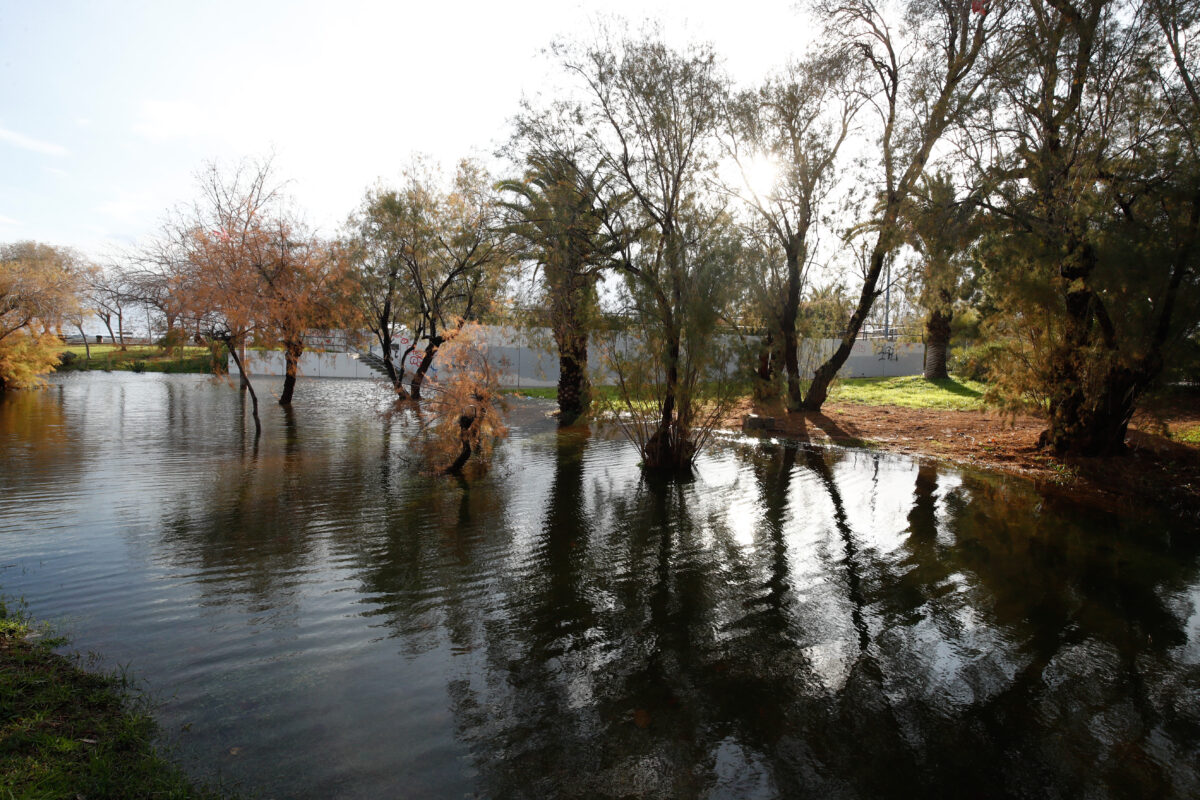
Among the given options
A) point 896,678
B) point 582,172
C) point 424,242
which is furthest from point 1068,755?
point 424,242

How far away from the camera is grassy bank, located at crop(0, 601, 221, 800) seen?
2.96 metres

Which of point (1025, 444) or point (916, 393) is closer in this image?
point (1025, 444)

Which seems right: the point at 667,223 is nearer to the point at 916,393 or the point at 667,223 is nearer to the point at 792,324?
the point at 792,324

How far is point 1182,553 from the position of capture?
25.1 ft

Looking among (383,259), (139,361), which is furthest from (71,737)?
(139,361)

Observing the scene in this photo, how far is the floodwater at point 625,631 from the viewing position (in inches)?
138

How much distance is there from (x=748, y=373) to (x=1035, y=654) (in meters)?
7.26

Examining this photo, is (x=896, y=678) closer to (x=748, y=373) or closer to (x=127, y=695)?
(x=127, y=695)

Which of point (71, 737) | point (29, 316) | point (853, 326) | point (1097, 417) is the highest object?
point (29, 316)

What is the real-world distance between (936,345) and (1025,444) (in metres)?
15.0

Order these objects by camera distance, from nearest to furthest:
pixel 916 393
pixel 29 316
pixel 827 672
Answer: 1. pixel 827 672
2. pixel 916 393
3. pixel 29 316

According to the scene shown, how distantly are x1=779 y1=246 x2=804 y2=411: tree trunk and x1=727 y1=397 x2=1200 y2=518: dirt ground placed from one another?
0.62 meters

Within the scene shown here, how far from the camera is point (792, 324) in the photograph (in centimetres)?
1908

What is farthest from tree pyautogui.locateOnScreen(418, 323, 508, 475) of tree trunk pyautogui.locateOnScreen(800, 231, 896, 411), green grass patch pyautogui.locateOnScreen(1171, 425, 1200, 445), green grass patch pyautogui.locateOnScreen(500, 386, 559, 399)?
green grass patch pyautogui.locateOnScreen(500, 386, 559, 399)
